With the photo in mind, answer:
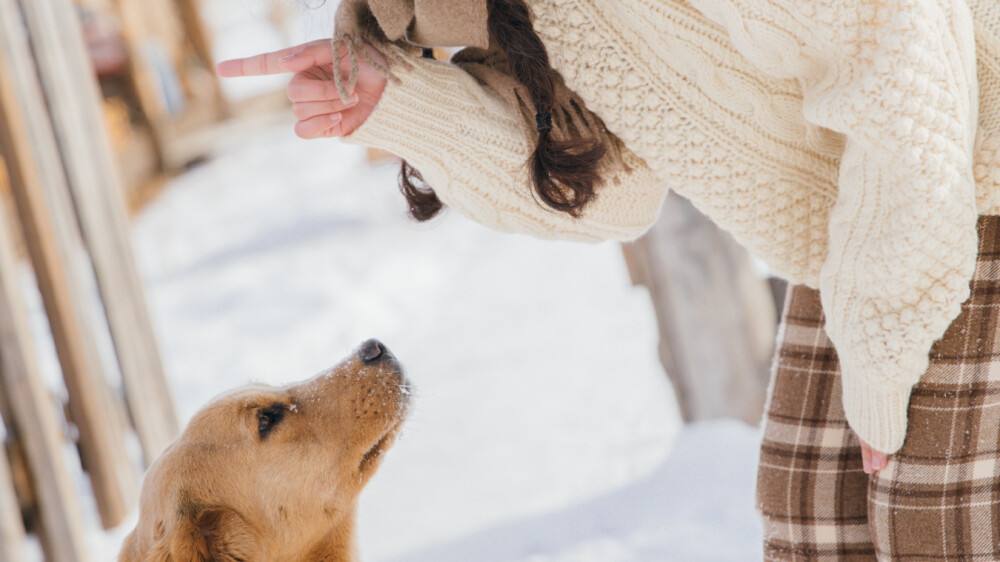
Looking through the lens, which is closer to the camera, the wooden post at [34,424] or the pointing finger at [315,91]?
the pointing finger at [315,91]

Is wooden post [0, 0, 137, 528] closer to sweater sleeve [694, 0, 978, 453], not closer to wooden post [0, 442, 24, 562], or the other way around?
wooden post [0, 442, 24, 562]

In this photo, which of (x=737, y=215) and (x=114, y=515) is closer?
(x=737, y=215)

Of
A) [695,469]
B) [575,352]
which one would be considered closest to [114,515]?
[695,469]

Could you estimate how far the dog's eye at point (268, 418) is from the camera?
5.95 feet

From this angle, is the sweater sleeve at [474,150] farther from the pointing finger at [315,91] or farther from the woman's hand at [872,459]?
the woman's hand at [872,459]

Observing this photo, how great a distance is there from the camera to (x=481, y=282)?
20.7 feet

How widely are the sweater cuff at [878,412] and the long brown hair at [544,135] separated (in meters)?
0.47

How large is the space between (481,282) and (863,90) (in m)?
5.30

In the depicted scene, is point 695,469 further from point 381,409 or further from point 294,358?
point 294,358

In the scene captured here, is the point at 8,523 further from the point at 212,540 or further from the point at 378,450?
the point at 378,450

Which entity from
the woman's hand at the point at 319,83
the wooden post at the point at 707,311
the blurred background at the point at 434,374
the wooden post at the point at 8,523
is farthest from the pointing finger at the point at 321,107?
the wooden post at the point at 8,523

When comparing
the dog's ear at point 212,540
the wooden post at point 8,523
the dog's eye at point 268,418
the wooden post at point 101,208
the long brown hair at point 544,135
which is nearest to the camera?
the long brown hair at point 544,135

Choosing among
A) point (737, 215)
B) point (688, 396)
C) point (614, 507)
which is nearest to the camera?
point (737, 215)

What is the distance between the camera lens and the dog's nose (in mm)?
1877
